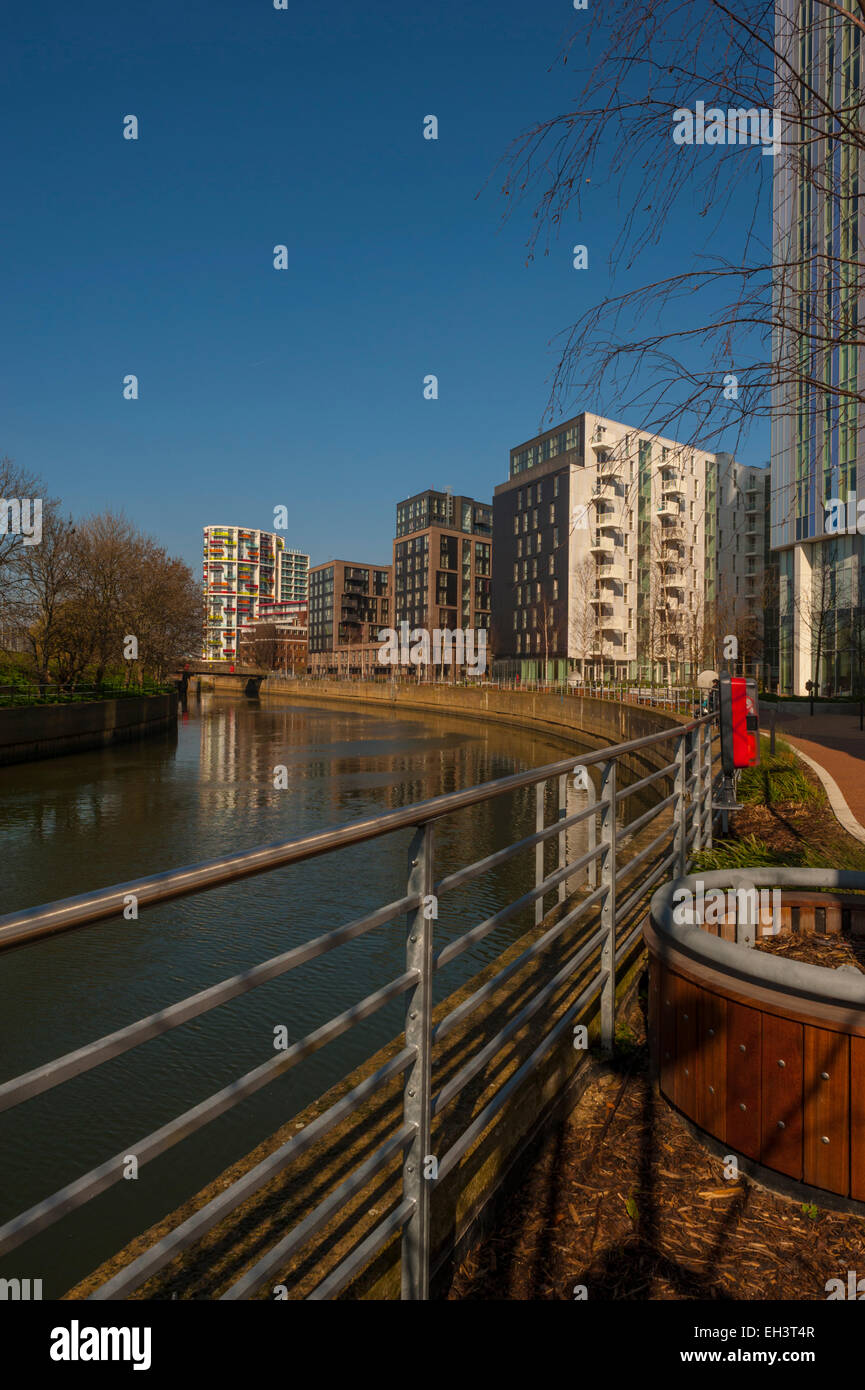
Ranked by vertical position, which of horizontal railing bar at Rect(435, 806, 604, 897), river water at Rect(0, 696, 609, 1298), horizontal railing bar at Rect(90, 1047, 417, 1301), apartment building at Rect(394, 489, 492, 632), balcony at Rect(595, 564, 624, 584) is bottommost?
river water at Rect(0, 696, 609, 1298)

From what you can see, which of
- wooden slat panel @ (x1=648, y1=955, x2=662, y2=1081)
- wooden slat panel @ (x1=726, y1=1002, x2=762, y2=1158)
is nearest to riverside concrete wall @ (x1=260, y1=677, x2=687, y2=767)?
wooden slat panel @ (x1=648, y1=955, x2=662, y2=1081)

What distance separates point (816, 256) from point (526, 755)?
30.4 meters

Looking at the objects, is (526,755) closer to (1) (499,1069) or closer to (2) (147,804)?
(2) (147,804)

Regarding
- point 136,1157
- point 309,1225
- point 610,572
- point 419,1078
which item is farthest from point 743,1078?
point 610,572

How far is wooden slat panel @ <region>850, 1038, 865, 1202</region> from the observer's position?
94.5 inches

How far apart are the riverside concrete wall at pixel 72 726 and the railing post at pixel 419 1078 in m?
28.3

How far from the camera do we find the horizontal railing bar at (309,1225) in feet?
5.06

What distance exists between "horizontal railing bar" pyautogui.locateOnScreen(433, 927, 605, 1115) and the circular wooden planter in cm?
32

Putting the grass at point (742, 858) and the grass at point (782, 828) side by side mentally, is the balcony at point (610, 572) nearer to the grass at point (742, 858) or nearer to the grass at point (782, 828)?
the grass at point (782, 828)

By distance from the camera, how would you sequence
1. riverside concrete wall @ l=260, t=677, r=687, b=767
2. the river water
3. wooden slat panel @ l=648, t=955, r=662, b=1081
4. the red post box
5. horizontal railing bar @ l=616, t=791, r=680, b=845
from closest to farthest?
wooden slat panel @ l=648, t=955, r=662, b=1081 < horizontal railing bar @ l=616, t=791, r=680, b=845 < the river water < the red post box < riverside concrete wall @ l=260, t=677, r=687, b=767

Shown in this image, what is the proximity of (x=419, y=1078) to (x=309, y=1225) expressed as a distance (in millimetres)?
405

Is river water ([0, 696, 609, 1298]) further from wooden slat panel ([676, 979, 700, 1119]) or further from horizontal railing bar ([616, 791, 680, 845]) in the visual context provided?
horizontal railing bar ([616, 791, 680, 845])
